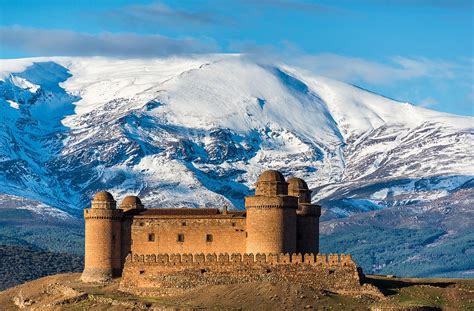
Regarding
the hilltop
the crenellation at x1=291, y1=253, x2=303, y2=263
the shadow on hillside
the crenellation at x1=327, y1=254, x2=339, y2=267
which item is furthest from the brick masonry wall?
the crenellation at x1=327, y1=254, x2=339, y2=267

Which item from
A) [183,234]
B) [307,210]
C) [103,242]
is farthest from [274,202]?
[103,242]

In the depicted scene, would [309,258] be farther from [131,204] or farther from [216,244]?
[131,204]

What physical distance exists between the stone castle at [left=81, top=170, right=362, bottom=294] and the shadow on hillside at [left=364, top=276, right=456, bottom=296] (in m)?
2.33

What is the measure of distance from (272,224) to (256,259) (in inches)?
283

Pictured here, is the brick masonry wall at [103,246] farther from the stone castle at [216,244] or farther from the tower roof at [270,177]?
the tower roof at [270,177]

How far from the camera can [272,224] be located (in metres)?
115

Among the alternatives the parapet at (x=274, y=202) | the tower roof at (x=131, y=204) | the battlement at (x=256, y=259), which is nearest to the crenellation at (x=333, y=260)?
the battlement at (x=256, y=259)

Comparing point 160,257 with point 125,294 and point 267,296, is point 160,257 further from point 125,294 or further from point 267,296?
point 267,296

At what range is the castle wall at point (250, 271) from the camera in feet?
350

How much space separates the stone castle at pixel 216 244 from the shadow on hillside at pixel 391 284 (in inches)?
91.7

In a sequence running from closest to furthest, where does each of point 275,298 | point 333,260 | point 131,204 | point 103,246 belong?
point 275,298
point 333,260
point 103,246
point 131,204

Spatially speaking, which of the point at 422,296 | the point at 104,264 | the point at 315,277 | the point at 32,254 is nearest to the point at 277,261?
the point at 315,277

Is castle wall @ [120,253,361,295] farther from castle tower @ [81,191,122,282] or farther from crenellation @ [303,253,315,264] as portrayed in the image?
castle tower @ [81,191,122,282]

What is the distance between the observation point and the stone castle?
351 ft
